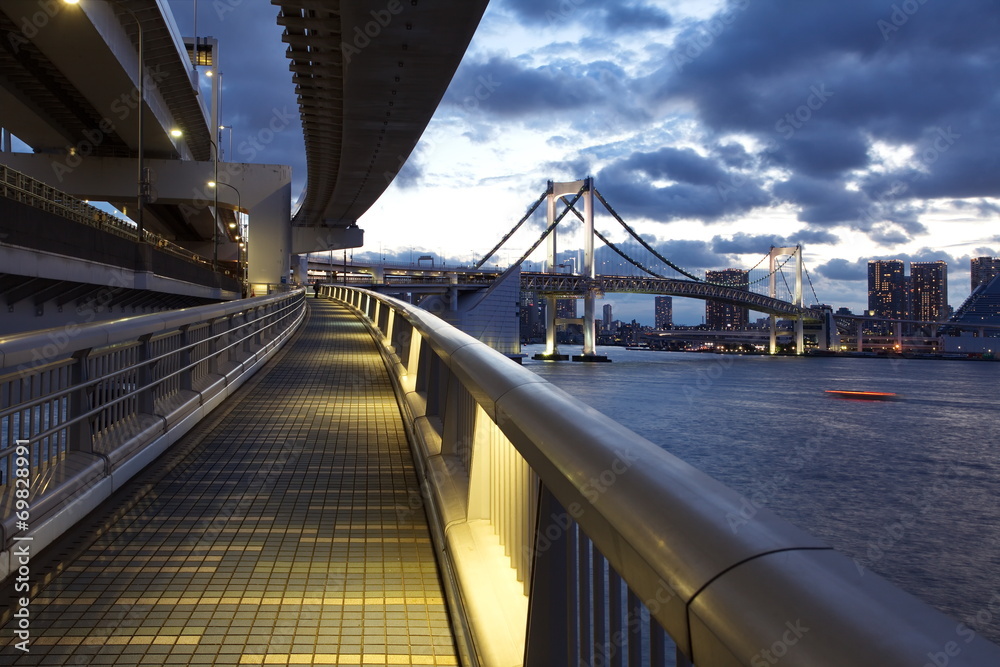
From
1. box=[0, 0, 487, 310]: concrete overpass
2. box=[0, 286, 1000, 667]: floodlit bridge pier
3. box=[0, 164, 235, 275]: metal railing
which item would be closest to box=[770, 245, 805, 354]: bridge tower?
box=[0, 0, 487, 310]: concrete overpass

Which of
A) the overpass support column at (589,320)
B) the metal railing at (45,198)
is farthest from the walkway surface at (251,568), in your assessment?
the overpass support column at (589,320)

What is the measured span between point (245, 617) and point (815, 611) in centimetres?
225

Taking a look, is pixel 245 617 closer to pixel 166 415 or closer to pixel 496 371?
pixel 496 371

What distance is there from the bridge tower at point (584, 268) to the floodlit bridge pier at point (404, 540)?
57223 millimetres

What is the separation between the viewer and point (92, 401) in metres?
3.98

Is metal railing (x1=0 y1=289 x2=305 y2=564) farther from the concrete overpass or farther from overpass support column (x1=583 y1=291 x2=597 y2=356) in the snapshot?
overpass support column (x1=583 y1=291 x2=597 y2=356)

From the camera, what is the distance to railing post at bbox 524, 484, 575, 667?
155cm

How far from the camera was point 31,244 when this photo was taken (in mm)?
10797

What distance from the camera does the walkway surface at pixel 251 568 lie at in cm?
232

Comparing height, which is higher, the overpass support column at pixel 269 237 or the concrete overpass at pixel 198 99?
the concrete overpass at pixel 198 99

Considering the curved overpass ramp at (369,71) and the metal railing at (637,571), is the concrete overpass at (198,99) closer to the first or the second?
the curved overpass ramp at (369,71)

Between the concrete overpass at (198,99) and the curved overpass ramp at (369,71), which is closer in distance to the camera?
the curved overpass ramp at (369,71)

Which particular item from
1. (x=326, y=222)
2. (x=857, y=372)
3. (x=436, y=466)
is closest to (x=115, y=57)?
(x=436, y=466)

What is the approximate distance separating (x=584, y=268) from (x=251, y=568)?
61.8m
